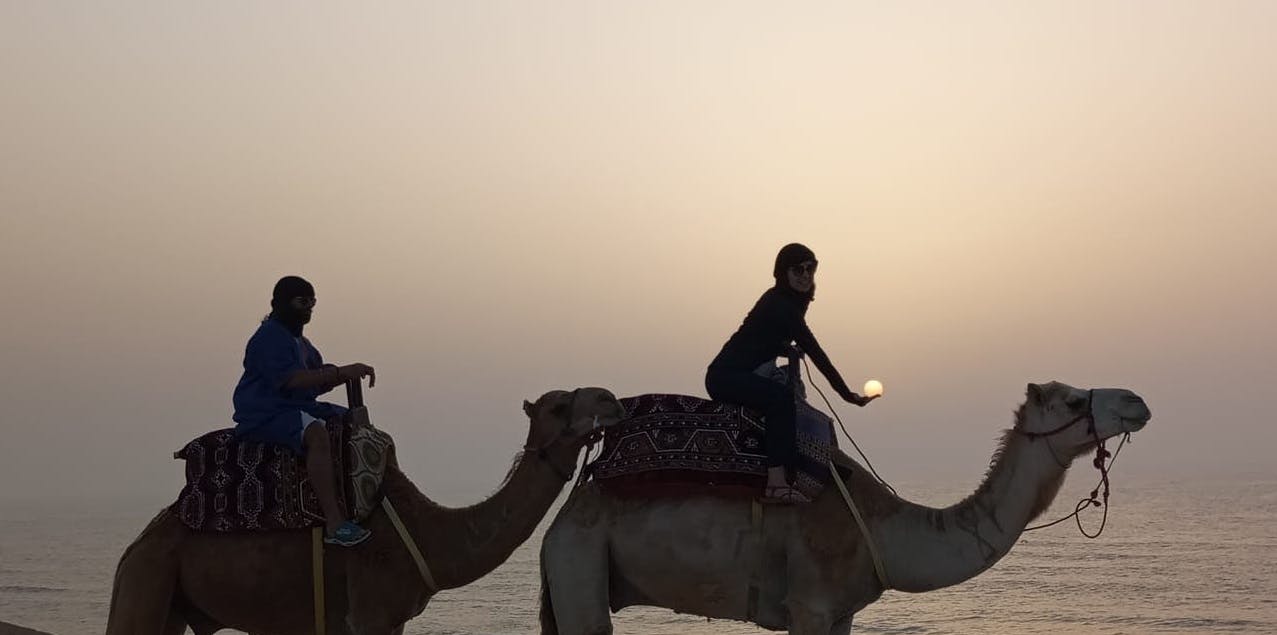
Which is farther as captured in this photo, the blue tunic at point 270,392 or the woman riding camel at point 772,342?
the woman riding camel at point 772,342

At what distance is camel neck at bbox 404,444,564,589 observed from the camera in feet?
28.4

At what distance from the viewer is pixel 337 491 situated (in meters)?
8.49

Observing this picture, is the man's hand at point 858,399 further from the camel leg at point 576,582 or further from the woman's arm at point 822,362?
the camel leg at point 576,582

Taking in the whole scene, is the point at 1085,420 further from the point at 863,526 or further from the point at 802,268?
the point at 802,268

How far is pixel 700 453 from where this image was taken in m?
8.69

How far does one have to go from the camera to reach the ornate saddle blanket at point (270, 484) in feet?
27.9

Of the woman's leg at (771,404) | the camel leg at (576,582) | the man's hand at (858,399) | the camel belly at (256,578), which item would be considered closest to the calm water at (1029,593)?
the man's hand at (858,399)

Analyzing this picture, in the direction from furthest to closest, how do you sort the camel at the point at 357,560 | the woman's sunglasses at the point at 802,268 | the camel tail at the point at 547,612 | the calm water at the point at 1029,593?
1. the calm water at the point at 1029,593
2. the woman's sunglasses at the point at 802,268
3. the camel tail at the point at 547,612
4. the camel at the point at 357,560

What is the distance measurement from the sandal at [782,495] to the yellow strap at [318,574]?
2670 mm

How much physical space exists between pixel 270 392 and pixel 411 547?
4.18 ft

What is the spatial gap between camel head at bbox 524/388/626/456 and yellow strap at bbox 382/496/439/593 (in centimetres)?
92

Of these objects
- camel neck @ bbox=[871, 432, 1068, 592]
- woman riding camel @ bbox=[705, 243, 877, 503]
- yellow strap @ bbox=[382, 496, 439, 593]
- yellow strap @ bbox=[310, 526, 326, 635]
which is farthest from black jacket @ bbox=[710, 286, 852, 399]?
yellow strap @ bbox=[310, 526, 326, 635]

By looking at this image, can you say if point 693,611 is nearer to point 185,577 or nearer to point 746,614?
point 746,614

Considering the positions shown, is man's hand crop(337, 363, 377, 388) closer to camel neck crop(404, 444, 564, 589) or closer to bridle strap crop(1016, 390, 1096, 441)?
camel neck crop(404, 444, 564, 589)
